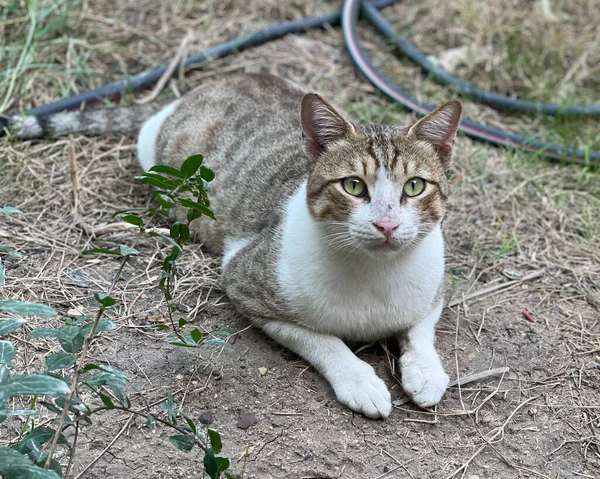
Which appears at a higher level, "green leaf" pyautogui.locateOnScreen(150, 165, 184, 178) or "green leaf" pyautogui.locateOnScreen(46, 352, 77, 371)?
"green leaf" pyautogui.locateOnScreen(150, 165, 184, 178)

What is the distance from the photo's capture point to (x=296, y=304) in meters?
3.58

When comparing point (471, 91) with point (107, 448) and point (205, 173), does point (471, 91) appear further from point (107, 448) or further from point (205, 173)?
point (107, 448)

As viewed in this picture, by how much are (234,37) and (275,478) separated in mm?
4394

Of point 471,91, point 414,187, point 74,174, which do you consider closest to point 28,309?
point 414,187

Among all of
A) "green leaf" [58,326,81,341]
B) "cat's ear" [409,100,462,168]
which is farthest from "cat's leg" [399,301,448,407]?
"green leaf" [58,326,81,341]

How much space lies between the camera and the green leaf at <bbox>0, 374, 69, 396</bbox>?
224 cm

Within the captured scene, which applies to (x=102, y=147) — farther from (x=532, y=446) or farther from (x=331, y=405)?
(x=532, y=446)

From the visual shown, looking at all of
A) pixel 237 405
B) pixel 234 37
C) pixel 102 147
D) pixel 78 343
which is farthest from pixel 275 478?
pixel 234 37

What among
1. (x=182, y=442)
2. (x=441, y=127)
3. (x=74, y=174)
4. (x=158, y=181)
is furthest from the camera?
(x=74, y=174)

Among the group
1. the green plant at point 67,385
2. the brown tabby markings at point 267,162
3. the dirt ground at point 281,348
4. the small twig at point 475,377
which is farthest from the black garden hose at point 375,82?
the green plant at point 67,385

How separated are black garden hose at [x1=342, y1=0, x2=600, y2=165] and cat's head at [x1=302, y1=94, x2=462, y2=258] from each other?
2329 mm

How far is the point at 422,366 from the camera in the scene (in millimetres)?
3502

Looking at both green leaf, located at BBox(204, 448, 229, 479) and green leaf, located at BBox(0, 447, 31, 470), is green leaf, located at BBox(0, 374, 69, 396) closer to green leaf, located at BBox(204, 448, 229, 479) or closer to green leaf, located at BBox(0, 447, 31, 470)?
green leaf, located at BBox(0, 447, 31, 470)

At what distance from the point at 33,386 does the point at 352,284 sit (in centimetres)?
162
